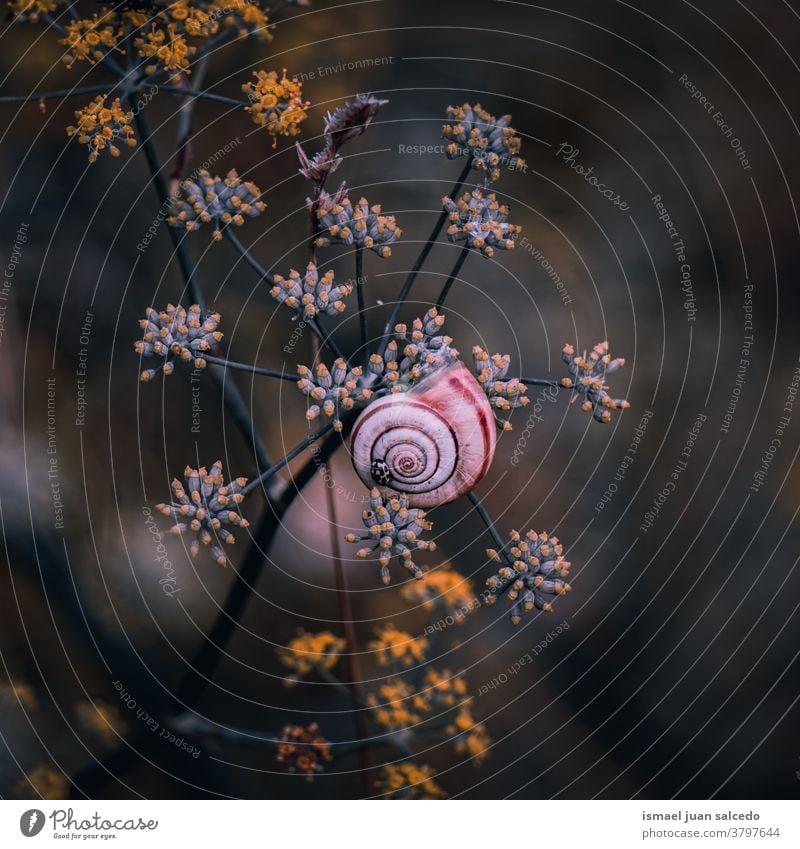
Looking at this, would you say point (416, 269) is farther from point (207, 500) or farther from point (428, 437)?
point (207, 500)

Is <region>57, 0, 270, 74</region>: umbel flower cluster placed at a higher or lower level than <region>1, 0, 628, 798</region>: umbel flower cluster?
higher

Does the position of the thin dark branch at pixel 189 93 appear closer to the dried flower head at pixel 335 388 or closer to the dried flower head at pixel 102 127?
the dried flower head at pixel 102 127

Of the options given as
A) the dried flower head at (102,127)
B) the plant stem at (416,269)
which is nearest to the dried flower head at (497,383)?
the plant stem at (416,269)

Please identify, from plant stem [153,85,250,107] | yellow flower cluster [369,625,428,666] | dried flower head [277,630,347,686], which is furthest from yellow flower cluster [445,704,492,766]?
plant stem [153,85,250,107]

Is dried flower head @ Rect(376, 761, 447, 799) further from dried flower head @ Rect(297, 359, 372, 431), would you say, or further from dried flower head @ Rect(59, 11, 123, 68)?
dried flower head @ Rect(59, 11, 123, 68)

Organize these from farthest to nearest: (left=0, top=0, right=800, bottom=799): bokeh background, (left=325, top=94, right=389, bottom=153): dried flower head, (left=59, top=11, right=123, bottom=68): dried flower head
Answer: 1. (left=0, top=0, right=800, bottom=799): bokeh background
2. (left=59, top=11, right=123, bottom=68): dried flower head
3. (left=325, top=94, right=389, bottom=153): dried flower head
